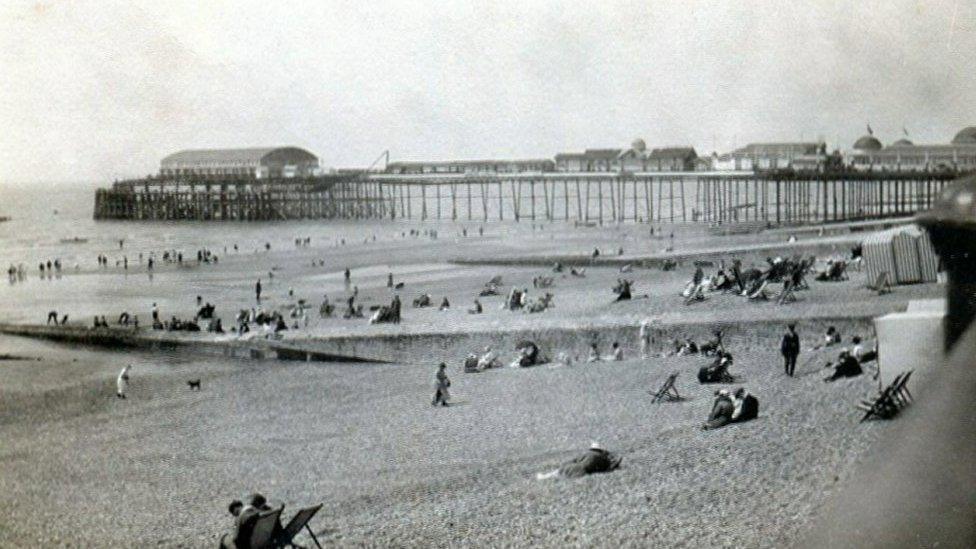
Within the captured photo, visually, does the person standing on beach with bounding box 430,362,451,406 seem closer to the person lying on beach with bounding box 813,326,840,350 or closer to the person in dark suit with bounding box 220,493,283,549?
the person lying on beach with bounding box 813,326,840,350

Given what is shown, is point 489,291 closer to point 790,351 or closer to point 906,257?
point 906,257

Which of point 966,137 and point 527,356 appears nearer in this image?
point 527,356

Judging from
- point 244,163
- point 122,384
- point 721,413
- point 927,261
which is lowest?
point 122,384

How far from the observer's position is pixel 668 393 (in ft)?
38.1

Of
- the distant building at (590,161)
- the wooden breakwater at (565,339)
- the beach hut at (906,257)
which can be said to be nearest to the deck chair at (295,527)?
the wooden breakwater at (565,339)

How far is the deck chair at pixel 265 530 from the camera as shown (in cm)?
728

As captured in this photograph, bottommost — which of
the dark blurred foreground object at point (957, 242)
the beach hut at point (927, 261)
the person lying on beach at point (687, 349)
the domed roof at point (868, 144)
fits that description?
the person lying on beach at point (687, 349)

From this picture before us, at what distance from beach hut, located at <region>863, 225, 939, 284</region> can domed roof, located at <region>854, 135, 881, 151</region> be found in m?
39.4

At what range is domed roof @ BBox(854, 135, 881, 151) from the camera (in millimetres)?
54656

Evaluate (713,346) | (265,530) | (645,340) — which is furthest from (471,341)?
(265,530)

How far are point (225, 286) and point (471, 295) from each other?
27.2ft

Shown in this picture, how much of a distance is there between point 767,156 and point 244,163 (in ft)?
116

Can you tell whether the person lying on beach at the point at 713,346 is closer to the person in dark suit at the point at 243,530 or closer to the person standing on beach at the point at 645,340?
the person standing on beach at the point at 645,340

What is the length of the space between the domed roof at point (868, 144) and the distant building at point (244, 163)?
35813mm
